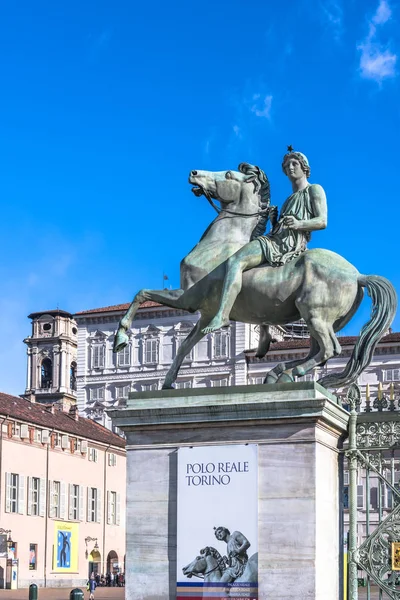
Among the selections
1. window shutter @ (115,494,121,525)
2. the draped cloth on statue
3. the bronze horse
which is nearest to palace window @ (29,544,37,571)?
window shutter @ (115,494,121,525)

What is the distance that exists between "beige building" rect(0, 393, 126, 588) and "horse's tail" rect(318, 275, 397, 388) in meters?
Answer: 46.1

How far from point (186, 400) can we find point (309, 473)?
4.89ft

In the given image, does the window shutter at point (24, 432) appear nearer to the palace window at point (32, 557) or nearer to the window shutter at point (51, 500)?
the window shutter at point (51, 500)

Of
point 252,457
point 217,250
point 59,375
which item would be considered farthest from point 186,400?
point 59,375

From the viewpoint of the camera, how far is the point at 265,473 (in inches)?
428

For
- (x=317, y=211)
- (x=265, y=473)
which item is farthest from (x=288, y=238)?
(x=265, y=473)

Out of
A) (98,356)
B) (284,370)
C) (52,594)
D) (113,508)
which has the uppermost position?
(98,356)

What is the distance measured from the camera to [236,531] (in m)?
10.9

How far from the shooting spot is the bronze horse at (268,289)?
1154 centimetres

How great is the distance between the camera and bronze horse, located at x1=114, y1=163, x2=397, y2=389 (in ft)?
37.9

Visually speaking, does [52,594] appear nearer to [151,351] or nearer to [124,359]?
[151,351]

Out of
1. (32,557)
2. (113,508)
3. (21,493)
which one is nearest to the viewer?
(21,493)

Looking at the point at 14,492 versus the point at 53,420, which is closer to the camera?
the point at 14,492

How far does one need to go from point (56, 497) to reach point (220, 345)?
2386cm
